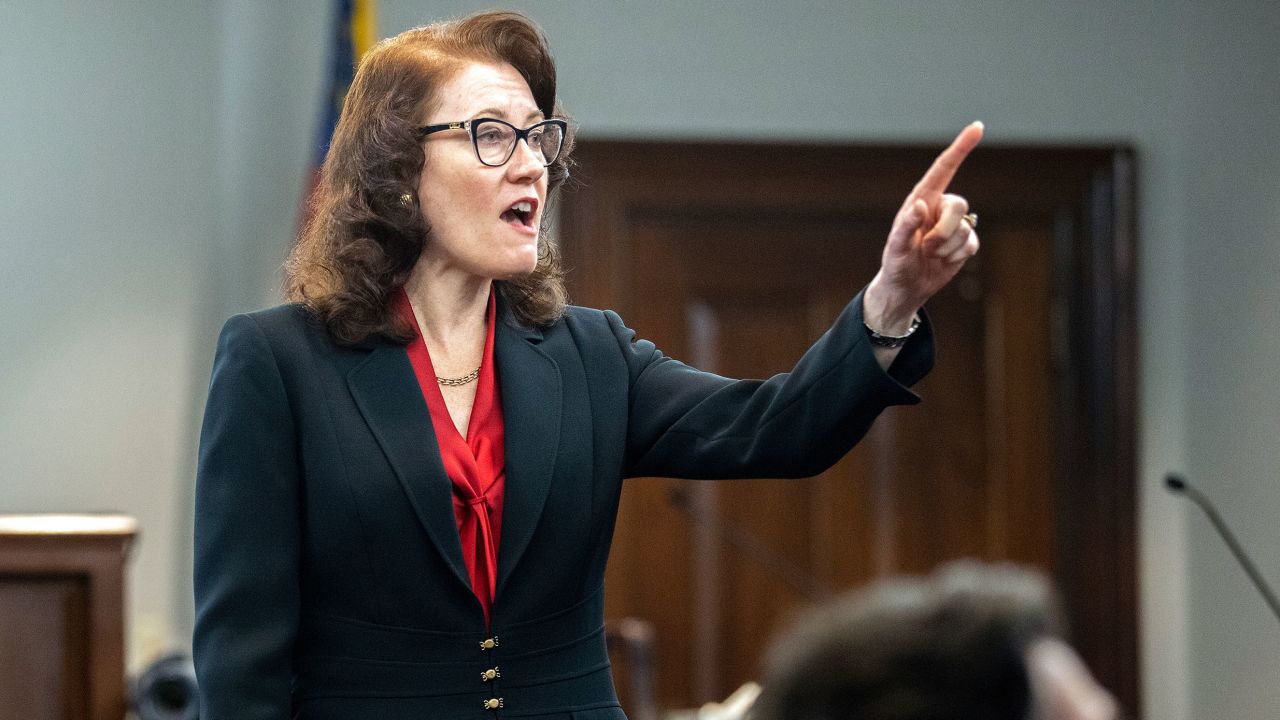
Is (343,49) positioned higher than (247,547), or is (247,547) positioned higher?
(343,49)

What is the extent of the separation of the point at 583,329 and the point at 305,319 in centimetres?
32

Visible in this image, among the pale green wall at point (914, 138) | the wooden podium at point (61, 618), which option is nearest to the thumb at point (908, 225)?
the wooden podium at point (61, 618)

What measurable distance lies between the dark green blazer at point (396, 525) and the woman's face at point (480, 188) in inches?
5.4

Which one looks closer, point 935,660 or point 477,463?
point 935,660

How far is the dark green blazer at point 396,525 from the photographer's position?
154 cm

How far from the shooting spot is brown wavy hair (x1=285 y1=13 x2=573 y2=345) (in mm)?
1703

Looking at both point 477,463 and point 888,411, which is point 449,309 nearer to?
point 477,463

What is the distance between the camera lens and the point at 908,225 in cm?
147

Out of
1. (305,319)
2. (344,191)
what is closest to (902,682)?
(305,319)

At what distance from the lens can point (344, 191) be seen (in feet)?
5.89

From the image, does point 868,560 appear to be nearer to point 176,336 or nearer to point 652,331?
point 652,331

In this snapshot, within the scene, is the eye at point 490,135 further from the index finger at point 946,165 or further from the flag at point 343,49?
the flag at point 343,49

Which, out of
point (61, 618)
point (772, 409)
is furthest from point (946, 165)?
point (61, 618)

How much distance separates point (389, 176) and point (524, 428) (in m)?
0.34
